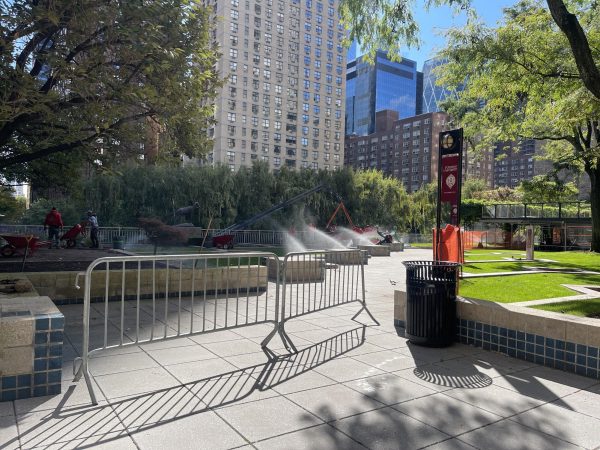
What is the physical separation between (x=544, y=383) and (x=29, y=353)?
5115 mm

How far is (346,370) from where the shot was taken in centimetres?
497

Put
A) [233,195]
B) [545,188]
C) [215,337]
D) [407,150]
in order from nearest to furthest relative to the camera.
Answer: [215,337] < [545,188] < [233,195] < [407,150]

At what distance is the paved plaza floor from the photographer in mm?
3320

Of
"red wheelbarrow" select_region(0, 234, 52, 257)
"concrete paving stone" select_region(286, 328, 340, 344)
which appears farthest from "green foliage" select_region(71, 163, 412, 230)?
"concrete paving stone" select_region(286, 328, 340, 344)

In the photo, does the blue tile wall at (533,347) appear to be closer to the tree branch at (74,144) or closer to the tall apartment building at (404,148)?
the tree branch at (74,144)

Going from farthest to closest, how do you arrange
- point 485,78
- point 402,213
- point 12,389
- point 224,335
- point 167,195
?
1. point 402,213
2. point 167,195
3. point 485,78
4. point 224,335
5. point 12,389

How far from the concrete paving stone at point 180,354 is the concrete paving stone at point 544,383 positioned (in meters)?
3.36

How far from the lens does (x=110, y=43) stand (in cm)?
972

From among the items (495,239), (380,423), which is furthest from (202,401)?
(495,239)

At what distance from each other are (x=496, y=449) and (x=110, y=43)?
1029 cm

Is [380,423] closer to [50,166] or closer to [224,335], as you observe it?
[224,335]

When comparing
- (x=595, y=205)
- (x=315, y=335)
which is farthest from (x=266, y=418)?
(x=595, y=205)

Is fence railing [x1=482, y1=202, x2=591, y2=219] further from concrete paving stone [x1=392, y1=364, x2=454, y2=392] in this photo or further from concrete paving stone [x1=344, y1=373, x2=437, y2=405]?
concrete paving stone [x1=344, y1=373, x2=437, y2=405]

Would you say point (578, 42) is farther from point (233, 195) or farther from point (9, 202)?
point (233, 195)
